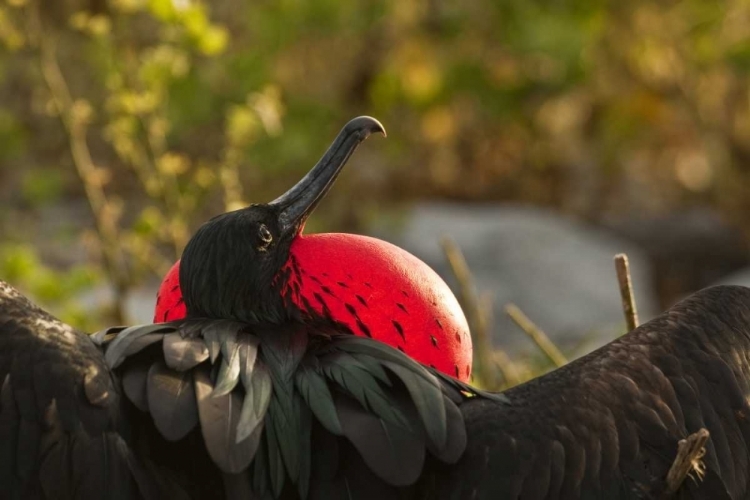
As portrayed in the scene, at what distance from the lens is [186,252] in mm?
2398

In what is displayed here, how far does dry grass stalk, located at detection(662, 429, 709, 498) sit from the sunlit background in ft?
14.0

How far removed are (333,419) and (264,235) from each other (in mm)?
468

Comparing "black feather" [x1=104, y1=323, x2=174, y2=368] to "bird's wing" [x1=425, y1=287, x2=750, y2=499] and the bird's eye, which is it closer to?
the bird's eye

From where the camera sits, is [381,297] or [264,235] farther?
[264,235]

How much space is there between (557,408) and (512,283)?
479cm

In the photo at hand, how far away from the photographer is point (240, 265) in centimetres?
240

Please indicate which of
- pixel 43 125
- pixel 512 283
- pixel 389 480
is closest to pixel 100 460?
pixel 389 480

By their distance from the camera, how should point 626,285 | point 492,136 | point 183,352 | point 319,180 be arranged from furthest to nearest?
point 492,136
point 626,285
point 319,180
point 183,352

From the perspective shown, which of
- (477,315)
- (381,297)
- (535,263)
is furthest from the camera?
(535,263)

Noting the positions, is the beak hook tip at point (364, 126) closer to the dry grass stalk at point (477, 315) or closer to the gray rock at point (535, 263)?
the dry grass stalk at point (477, 315)

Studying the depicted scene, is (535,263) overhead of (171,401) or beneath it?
beneath

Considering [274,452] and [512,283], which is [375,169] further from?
[274,452]

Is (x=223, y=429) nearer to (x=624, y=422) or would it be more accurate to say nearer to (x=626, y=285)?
(x=624, y=422)

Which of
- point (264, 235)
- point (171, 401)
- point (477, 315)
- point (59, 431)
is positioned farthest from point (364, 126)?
point (477, 315)
